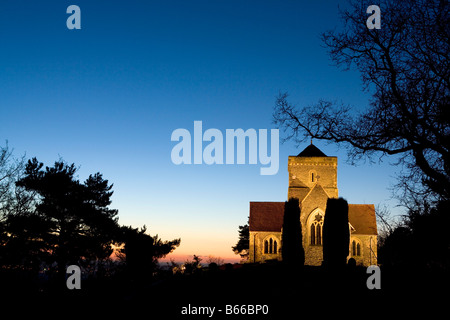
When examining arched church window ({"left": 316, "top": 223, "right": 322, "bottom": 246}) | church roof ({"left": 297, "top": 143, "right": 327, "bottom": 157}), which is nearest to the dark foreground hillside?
arched church window ({"left": 316, "top": 223, "right": 322, "bottom": 246})

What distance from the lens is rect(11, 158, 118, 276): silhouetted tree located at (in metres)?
27.7

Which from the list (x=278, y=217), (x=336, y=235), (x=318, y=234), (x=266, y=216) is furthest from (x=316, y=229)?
(x=336, y=235)

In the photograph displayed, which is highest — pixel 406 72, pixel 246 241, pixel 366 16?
pixel 366 16

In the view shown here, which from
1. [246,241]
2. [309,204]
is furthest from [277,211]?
[246,241]

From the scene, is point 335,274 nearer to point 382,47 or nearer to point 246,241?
point 382,47

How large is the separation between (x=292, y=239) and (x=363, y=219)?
30.5m

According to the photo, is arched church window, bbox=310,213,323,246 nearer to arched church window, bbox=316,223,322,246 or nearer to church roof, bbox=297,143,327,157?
arched church window, bbox=316,223,322,246

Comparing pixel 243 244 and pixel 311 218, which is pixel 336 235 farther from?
pixel 243 244

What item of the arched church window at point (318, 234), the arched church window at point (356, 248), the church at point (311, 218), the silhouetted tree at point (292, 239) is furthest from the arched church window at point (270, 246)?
the silhouetted tree at point (292, 239)

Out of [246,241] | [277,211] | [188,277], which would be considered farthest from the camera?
[246,241]

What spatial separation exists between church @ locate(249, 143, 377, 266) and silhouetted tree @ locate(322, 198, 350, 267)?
19.9m

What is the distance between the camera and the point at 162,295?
8.91m

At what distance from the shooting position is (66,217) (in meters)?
28.9
